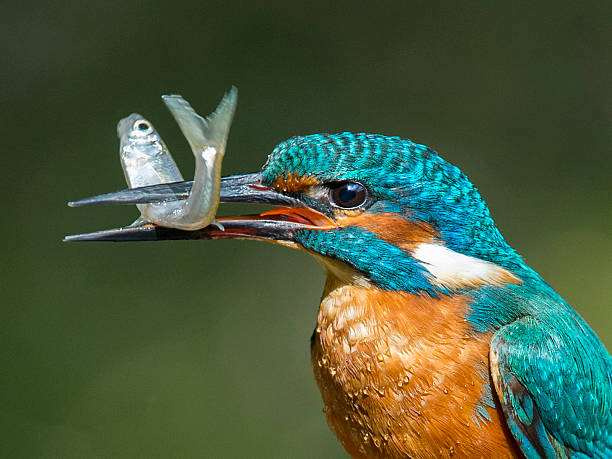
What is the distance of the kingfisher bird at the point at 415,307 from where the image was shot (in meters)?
1.55

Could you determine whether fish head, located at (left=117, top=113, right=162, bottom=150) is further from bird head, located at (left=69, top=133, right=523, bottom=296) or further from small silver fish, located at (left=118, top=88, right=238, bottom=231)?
bird head, located at (left=69, top=133, right=523, bottom=296)

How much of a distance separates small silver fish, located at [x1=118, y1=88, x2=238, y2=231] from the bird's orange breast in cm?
35

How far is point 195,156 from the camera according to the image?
1.41 m

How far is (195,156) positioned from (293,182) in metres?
0.23

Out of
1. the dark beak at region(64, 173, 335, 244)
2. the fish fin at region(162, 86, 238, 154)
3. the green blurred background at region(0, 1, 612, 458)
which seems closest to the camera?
the fish fin at region(162, 86, 238, 154)

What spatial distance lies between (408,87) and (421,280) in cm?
256

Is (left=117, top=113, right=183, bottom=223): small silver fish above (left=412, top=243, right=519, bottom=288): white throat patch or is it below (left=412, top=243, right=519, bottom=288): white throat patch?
above

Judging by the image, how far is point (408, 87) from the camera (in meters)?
4.05

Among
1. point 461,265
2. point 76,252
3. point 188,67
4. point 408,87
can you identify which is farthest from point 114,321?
point 461,265

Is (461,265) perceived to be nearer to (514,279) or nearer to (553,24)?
(514,279)

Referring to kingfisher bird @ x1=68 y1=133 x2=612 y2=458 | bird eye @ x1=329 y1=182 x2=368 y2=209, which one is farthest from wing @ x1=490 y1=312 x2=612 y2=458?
bird eye @ x1=329 y1=182 x2=368 y2=209

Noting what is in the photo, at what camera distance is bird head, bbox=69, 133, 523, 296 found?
5.17ft

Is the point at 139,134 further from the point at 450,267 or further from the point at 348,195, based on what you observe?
the point at 450,267

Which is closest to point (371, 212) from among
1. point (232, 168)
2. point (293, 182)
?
point (293, 182)
